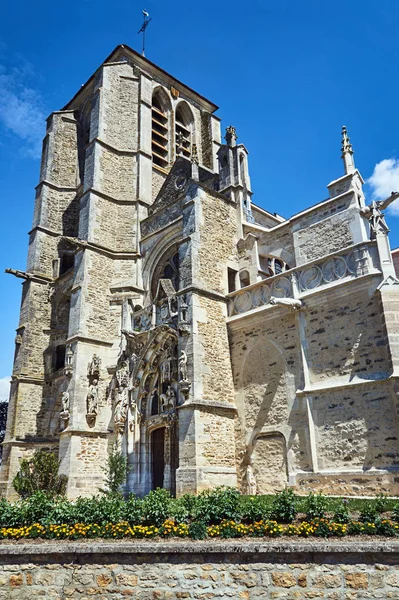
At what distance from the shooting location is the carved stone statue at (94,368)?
16453 mm

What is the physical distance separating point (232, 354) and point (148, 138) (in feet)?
39.7

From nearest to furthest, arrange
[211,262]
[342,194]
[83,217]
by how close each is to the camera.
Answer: [342,194], [211,262], [83,217]

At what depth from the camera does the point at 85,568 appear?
21.3ft

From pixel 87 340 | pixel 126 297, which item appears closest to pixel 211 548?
pixel 87 340

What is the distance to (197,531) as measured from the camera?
6922mm

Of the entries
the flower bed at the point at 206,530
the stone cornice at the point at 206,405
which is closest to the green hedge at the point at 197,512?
the flower bed at the point at 206,530

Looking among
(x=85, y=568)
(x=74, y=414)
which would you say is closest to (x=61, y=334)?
(x=74, y=414)

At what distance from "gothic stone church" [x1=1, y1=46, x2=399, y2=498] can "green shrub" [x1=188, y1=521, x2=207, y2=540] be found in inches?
182

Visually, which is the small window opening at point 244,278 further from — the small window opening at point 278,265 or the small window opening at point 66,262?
the small window opening at point 66,262

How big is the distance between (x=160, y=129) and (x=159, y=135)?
105cm

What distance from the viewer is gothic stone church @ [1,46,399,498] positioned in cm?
1120

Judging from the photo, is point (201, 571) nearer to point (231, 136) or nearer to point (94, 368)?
point (94, 368)

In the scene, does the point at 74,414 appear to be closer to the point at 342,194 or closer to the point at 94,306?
the point at 94,306

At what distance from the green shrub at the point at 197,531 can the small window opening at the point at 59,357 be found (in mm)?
14162
